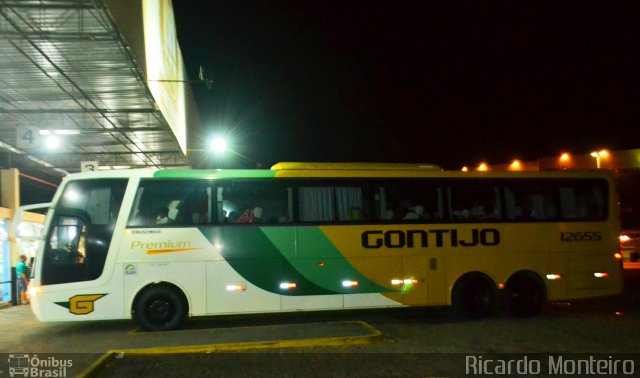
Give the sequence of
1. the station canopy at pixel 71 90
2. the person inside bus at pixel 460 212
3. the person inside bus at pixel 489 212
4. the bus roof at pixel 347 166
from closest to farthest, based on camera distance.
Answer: the station canopy at pixel 71 90 → the bus roof at pixel 347 166 → the person inside bus at pixel 460 212 → the person inside bus at pixel 489 212

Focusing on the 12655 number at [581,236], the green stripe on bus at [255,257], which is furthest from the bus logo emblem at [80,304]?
the 12655 number at [581,236]

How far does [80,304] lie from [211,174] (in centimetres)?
353

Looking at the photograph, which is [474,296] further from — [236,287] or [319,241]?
[236,287]

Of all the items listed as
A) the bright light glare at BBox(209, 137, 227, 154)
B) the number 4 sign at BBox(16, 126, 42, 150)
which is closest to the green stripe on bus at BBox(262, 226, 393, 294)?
the number 4 sign at BBox(16, 126, 42, 150)

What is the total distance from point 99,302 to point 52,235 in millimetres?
1564

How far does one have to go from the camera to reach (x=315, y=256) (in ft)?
38.6

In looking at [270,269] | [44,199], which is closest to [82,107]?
[270,269]

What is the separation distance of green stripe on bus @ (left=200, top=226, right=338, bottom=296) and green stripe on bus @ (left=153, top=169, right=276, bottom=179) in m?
1.06

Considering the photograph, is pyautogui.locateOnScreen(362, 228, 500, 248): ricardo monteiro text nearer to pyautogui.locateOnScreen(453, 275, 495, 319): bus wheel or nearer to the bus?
the bus

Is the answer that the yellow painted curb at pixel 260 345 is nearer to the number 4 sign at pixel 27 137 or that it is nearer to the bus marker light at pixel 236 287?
the bus marker light at pixel 236 287

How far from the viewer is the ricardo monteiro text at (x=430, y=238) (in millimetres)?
12031

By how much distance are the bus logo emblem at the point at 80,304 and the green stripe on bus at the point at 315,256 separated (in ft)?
11.8

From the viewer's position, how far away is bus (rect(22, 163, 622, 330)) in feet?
36.1

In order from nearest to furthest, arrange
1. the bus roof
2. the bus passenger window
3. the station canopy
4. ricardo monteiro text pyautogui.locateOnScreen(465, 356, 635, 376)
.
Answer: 1. ricardo monteiro text pyautogui.locateOnScreen(465, 356, 635, 376)
2. the station canopy
3. the bus passenger window
4. the bus roof
